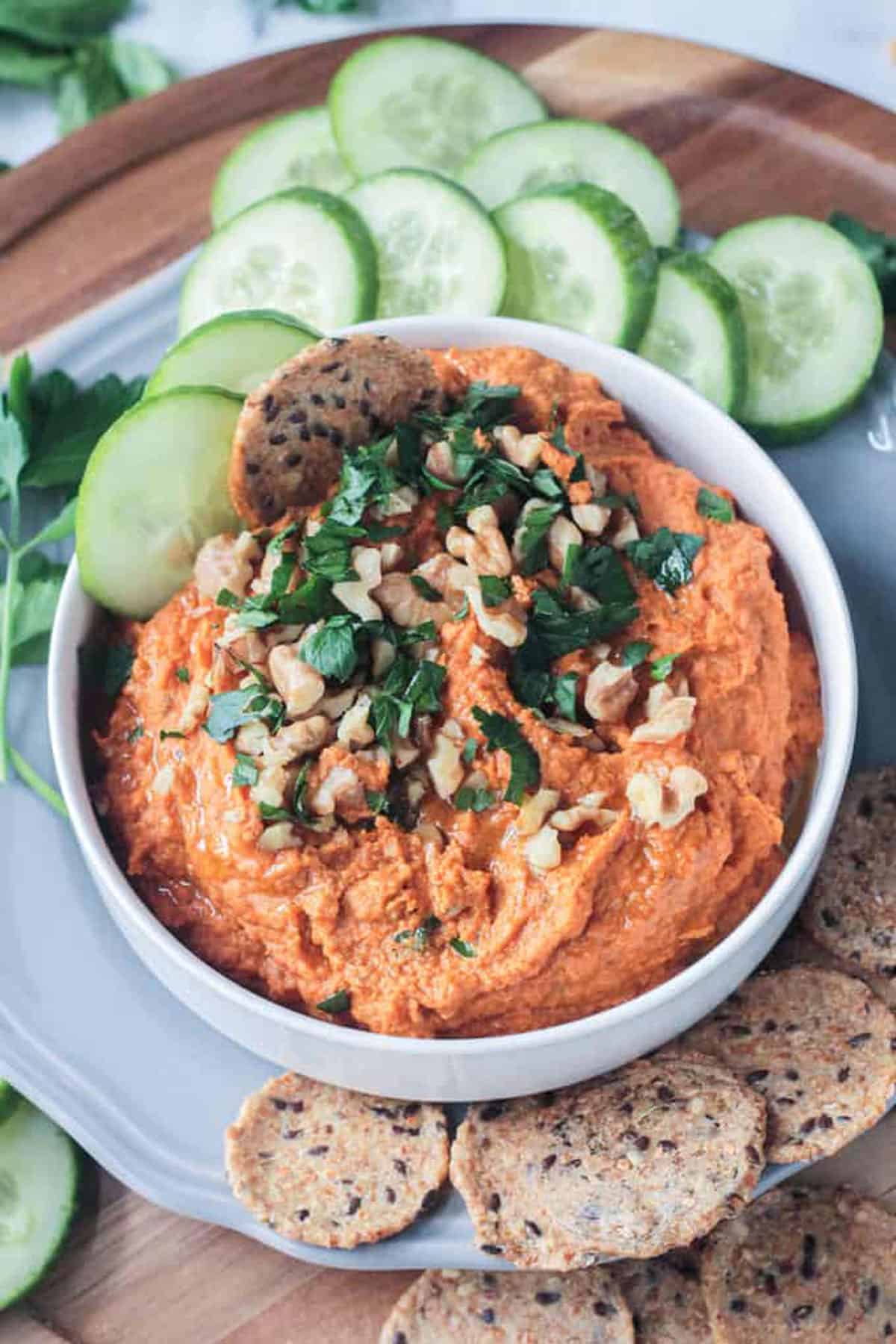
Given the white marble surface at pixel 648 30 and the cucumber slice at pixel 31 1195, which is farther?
the white marble surface at pixel 648 30

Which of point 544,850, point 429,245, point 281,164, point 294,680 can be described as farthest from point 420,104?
point 544,850

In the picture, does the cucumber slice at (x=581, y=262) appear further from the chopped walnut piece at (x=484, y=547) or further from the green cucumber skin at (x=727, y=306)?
the chopped walnut piece at (x=484, y=547)

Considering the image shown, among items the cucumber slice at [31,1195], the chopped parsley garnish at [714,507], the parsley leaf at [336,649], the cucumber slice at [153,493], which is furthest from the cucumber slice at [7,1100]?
the chopped parsley garnish at [714,507]

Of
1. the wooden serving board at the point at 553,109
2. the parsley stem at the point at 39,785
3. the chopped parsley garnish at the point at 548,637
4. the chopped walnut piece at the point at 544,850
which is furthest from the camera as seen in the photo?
the wooden serving board at the point at 553,109

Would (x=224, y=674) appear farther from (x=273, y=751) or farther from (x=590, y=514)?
(x=590, y=514)

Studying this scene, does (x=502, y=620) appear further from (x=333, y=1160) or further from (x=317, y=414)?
(x=333, y=1160)
